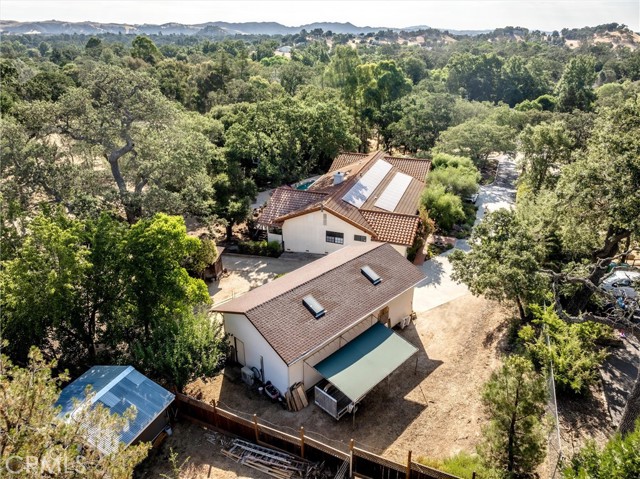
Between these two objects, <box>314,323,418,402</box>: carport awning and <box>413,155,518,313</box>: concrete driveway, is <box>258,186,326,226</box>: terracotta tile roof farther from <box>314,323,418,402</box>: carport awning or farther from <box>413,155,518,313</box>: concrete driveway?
<box>314,323,418,402</box>: carport awning

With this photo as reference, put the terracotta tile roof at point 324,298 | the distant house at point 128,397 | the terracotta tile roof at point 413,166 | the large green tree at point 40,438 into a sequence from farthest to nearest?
1. the terracotta tile roof at point 413,166
2. the terracotta tile roof at point 324,298
3. the distant house at point 128,397
4. the large green tree at point 40,438

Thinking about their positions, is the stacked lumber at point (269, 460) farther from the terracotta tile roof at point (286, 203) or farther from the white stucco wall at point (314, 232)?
the terracotta tile roof at point (286, 203)

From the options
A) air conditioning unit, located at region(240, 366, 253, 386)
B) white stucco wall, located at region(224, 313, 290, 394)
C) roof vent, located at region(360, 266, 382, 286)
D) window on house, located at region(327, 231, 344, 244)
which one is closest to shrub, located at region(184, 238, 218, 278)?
white stucco wall, located at region(224, 313, 290, 394)

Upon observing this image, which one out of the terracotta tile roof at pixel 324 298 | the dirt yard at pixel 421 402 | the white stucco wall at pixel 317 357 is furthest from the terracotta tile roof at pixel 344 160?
the dirt yard at pixel 421 402

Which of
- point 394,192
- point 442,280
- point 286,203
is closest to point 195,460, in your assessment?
point 442,280

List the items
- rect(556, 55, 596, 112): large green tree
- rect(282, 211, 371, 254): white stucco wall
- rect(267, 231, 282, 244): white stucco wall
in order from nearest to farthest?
rect(282, 211, 371, 254): white stucco wall → rect(267, 231, 282, 244): white stucco wall → rect(556, 55, 596, 112): large green tree

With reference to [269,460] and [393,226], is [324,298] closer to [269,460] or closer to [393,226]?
[269,460]
